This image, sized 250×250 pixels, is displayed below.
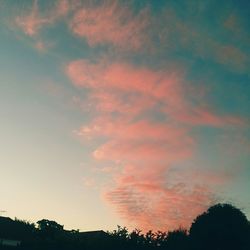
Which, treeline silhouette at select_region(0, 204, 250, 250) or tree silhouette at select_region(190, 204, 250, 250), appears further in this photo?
tree silhouette at select_region(190, 204, 250, 250)

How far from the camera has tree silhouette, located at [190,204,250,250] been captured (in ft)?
111

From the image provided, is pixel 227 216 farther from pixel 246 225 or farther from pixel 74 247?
pixel 74 247

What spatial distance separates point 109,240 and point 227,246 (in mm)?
12456

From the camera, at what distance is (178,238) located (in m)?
31.7

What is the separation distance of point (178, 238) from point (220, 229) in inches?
239

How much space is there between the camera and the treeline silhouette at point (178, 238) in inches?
1157

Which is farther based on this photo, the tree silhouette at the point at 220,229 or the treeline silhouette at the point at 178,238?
the tree silhouette at the point at 220,229

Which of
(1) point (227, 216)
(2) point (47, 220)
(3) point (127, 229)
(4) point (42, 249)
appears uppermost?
(2) point (47, 220)

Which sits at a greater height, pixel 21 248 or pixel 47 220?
pixel 47 220

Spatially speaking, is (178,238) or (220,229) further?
(220,229)

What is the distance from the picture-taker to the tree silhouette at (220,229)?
33.9 meters

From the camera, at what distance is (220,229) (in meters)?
35.2

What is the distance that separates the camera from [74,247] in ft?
96.2

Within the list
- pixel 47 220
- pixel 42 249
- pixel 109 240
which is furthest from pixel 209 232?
pixel 47 220
